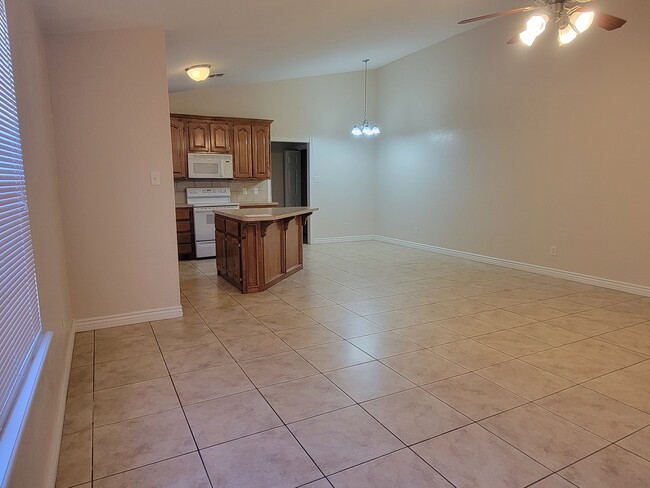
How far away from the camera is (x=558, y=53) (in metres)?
4.82

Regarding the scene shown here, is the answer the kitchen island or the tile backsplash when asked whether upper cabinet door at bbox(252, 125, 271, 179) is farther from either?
the kitchen island

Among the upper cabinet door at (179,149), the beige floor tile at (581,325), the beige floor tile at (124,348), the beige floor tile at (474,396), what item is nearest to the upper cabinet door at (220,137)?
the upper cabinet door at (179,149)

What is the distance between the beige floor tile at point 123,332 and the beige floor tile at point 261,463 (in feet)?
5.60

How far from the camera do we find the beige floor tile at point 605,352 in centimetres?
274

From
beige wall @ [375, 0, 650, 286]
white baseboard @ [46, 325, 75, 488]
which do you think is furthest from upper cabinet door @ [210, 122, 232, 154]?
white baseboard @ [46, 325, 75, 488]

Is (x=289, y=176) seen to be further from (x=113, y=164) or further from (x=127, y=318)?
(x=127, y=318)

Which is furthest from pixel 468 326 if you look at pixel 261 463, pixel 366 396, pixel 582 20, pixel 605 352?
pixel 582 20

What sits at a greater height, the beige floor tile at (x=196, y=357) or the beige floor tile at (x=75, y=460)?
the beige floor tile at (x=196, y=357)

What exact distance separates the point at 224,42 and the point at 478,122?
3.76 m

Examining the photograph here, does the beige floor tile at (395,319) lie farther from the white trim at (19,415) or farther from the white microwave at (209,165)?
the white microwave at (209,165)

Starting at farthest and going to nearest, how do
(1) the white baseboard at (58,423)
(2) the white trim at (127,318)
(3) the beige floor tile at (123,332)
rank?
(2) the white trim at (127,318)
(3) the beige floor tile at (123,332)
(1) the white baseboard at (58,423)

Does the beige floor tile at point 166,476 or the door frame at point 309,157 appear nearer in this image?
the beige floor tile at point 166,476

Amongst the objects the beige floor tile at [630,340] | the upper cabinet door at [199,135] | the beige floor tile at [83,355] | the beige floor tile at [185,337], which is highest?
the upper cabinet door at [199,135]

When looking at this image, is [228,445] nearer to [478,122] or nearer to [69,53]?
[69,53]
